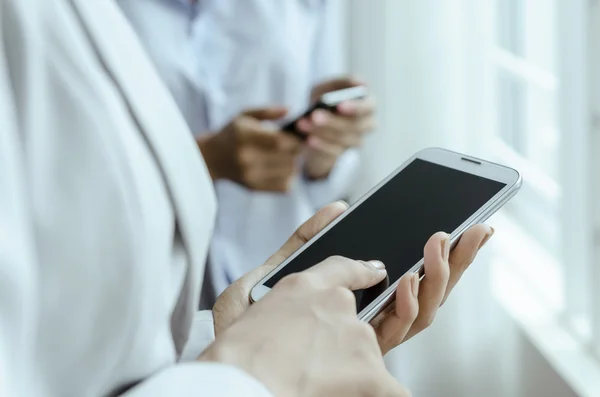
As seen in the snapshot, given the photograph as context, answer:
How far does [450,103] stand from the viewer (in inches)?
39.4

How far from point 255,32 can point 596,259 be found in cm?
48

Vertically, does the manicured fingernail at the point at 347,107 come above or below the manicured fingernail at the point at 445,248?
below

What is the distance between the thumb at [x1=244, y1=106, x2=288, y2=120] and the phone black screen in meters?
0.39

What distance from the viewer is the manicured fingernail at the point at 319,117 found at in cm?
83

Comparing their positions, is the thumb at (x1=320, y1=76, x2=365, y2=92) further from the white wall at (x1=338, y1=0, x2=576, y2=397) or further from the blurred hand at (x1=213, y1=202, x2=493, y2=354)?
the blurred hand at (x1=213, y1=202, x2=493, y2=354)

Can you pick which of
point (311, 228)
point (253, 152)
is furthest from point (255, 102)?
point (311, 228)

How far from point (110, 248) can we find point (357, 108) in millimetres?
622

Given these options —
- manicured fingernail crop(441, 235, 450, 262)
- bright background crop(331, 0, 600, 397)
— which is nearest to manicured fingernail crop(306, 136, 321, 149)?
bright background crop(331, 0, 600, 397)

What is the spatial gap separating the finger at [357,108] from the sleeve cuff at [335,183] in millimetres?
99

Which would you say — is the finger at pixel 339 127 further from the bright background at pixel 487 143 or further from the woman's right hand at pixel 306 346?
the woman's right hand at pixel 306 346

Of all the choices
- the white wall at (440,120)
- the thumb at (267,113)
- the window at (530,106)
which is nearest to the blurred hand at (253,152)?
the thumb at (267,113)

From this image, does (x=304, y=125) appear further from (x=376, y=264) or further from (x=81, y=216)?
(x=81, y=216)

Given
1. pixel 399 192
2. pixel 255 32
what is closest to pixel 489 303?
pixel 255 32

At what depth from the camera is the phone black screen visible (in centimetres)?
42
